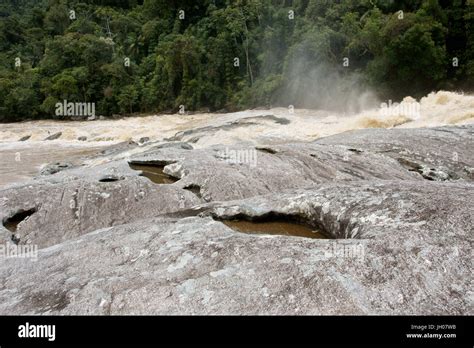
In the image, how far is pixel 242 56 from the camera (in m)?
49.5

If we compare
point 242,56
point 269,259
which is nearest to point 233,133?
point 269,259

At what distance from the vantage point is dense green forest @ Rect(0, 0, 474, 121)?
3366 centimetres

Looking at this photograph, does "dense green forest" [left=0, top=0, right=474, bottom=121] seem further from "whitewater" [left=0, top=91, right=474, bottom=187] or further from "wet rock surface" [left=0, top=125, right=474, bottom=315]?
"wet rock surface" [left=0, top=125, right=474, bottom=315]

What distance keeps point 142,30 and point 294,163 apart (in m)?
59.8

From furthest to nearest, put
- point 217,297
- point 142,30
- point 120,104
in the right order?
1. point 142,30
2. point 120,104
3. point 217,297

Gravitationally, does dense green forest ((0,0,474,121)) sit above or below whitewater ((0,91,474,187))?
above

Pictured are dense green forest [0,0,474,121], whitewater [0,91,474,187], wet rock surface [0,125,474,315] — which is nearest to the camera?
wet rock surface [0,125,474,315]

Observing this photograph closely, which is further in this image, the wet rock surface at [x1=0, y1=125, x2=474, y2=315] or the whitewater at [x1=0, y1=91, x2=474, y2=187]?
the whitewater at [x1=0, y1=91, x2=474, y2=187]

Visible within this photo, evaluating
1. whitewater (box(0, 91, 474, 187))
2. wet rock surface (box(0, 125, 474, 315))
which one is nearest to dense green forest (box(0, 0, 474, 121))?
whitewater (box(0, 91, 474, 187))

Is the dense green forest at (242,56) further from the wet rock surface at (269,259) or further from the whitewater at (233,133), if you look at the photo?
the wet rock surface at (269,259)

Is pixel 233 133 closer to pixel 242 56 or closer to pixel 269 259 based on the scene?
pixel 269 259

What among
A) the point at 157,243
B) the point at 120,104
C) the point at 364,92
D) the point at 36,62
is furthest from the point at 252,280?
the point at 36,62
